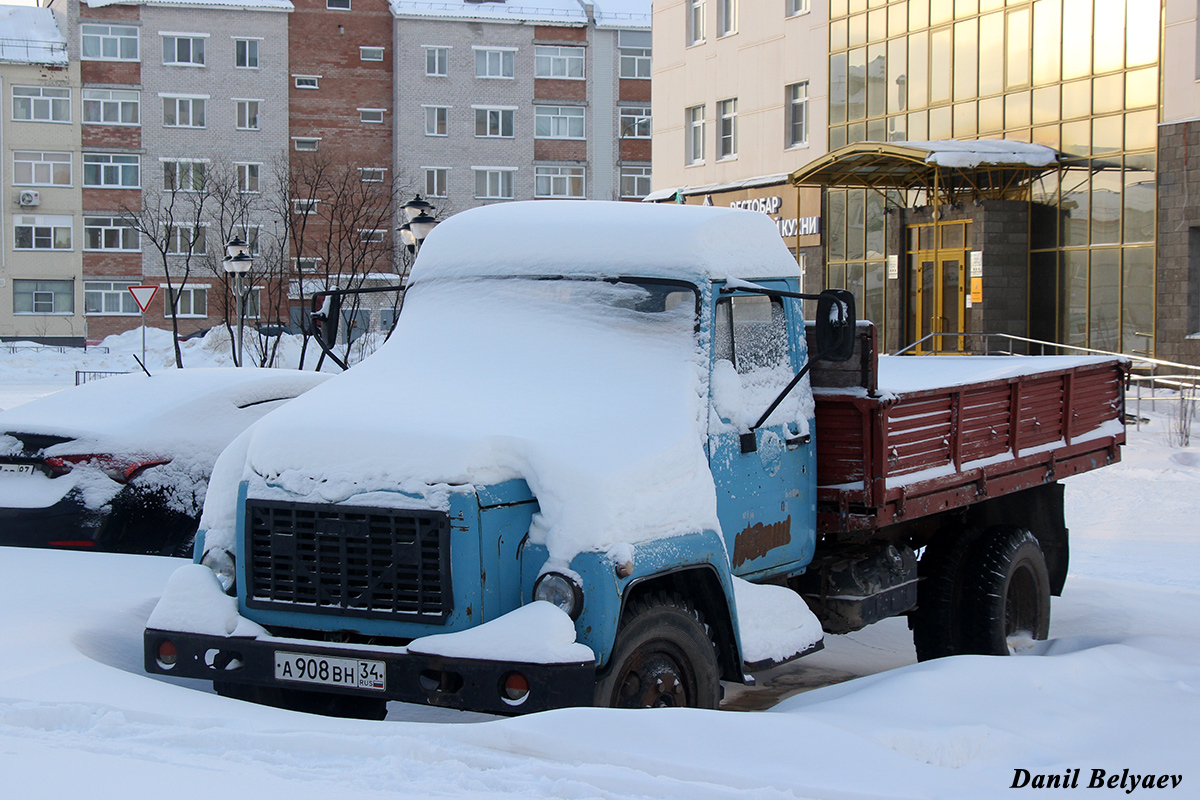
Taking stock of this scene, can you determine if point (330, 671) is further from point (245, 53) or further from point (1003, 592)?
point (245, 53)

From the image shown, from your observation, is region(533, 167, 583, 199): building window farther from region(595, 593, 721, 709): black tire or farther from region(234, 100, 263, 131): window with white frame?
region(595, 593, 721, 709): black tire

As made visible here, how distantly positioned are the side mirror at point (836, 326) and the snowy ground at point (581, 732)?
4.79ft

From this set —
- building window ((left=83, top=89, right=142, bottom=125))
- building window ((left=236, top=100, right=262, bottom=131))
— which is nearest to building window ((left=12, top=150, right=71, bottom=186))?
building window ((left=83, top=89, right=142, bottom=125))

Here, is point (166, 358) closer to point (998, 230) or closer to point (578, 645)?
point (998, 230)

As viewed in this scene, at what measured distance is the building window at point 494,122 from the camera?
190 ft

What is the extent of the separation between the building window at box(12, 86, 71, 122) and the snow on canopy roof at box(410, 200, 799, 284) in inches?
2106

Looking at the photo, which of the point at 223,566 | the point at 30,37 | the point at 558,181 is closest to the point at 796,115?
the point at 558,181

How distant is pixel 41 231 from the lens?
2100 inches

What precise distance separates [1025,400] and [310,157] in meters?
52.0

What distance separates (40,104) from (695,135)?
3159cm

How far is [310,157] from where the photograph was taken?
183 ft

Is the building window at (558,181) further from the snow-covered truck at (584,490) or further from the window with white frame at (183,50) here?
the snow-covered truck at (584,490)

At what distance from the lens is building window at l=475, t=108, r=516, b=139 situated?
57.8m

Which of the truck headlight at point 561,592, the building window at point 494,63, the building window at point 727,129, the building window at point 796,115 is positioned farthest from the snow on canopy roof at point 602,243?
the building window at point 494,63
